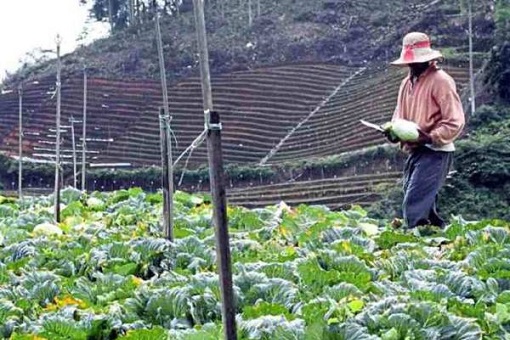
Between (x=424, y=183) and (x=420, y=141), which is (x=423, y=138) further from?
(x=424, y=183)

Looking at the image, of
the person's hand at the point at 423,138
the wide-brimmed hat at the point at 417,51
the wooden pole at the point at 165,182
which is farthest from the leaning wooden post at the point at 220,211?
the wide-brimmed hat at the point at 417,51

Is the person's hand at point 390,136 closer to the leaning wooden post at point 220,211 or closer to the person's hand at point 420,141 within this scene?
the person's hand at point 420,141

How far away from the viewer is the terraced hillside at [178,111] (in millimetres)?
32688

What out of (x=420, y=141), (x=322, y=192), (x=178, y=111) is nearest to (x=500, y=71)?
(x=322, y=192)

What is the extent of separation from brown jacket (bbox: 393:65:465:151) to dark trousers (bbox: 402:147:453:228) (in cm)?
7

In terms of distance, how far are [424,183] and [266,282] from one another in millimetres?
1712

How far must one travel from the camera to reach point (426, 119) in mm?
4230

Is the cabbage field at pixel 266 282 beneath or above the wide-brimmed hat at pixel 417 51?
beneath

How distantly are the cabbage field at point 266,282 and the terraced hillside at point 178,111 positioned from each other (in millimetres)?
26040

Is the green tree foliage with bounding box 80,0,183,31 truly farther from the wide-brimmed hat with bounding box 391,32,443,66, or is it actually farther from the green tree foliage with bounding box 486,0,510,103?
the wide-brimmed hat with bounding box 391,32,443,66

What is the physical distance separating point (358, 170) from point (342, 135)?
3.72m

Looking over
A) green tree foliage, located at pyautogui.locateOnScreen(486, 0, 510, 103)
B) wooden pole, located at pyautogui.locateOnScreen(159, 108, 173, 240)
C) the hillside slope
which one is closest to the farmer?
wooden pole, located at pyautogui.locateOnScreen(159, 108, 173, 240)

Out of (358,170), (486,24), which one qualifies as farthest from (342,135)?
(486,24)

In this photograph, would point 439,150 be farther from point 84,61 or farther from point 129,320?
point 84,61
